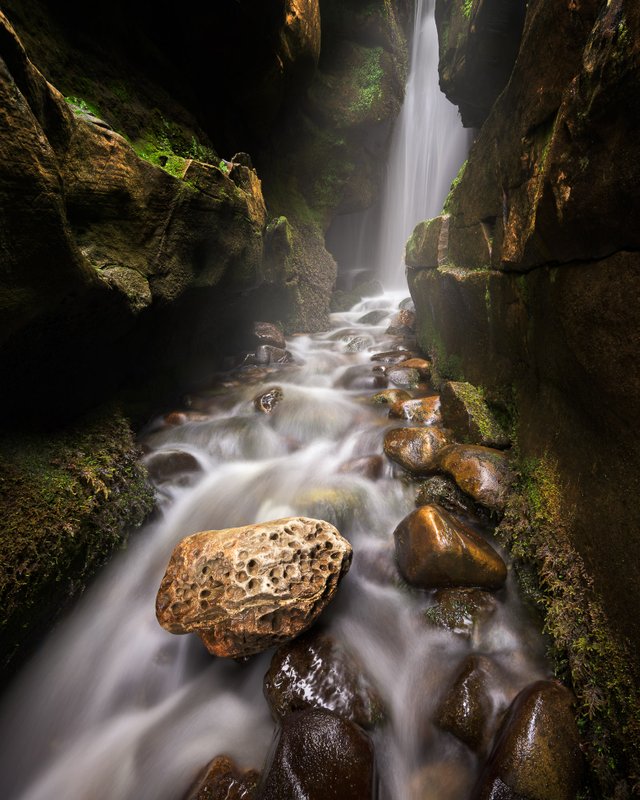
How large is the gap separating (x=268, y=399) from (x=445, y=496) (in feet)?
11.5

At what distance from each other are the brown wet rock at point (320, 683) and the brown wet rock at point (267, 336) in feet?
23.8

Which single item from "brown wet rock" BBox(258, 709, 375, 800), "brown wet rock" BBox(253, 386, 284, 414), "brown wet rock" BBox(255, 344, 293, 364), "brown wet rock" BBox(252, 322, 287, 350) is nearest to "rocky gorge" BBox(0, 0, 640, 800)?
"brown wet rock" BBox(258, 709, 375, 800)

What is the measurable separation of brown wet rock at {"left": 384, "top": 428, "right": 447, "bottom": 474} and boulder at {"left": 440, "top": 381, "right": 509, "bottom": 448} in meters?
0.26

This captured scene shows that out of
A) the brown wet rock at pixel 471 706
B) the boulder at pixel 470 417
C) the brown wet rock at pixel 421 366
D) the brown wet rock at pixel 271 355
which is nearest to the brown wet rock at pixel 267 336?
the brown wet rock at pixel 271 355

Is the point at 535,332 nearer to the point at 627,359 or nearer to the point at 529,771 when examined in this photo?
the point at 627,359

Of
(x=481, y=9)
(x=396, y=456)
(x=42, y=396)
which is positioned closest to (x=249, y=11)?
(x=481, y=9)

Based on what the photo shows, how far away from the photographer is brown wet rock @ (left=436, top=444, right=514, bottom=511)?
304 centimetres

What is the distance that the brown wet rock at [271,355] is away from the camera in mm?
8273

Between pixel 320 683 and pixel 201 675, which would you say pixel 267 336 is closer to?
pixel 201 675

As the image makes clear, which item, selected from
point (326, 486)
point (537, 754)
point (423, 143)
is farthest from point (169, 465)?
point (423, 143)

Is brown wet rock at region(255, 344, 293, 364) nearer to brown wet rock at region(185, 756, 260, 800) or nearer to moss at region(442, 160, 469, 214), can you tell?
moss at region(442, 160, 469, 214)

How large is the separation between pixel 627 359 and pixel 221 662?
10.6 ft

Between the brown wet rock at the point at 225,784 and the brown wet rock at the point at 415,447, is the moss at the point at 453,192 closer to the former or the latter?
the brown wet rock at the point at 415,447

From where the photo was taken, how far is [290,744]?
178 cm
